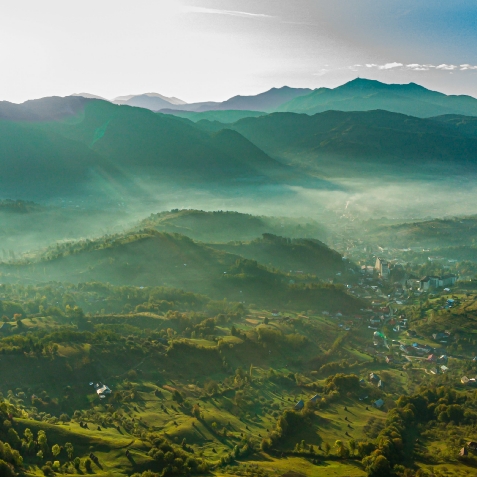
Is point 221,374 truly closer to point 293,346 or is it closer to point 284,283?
point 293,346

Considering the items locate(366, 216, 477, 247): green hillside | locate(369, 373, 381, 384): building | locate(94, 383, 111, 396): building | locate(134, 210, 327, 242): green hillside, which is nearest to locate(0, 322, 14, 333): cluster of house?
locate(94, 383, 111, 396): building

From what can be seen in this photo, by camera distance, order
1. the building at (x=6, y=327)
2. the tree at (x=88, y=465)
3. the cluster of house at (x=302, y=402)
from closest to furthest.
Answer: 1. the tree at (x=88, y=465)
2. the cluster of house at (x=302, y=402)
3. the building at (x=6, y=327)

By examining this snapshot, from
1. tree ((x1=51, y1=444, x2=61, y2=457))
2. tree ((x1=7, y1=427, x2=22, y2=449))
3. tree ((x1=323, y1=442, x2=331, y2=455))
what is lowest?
tree ((x1=323, y1=442, x2=331, y2=455))

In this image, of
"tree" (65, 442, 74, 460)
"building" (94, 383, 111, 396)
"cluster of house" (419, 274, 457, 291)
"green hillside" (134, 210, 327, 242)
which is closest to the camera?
"tree" (65, 442, 74, 460)

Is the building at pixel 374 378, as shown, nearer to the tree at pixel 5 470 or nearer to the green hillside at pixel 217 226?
the tree at pixel 5 470

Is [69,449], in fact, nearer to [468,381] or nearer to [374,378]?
[374,378]

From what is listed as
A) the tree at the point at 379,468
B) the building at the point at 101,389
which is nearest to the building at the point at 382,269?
the tree at the point at 379,468

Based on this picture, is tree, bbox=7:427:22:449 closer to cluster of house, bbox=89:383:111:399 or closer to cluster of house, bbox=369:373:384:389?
cluster of house, bbox=89:383:111:399

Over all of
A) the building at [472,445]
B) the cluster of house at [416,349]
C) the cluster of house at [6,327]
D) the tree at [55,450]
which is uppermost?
the tree at [55,450]

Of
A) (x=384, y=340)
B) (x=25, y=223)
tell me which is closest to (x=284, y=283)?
(x=384, y=340)

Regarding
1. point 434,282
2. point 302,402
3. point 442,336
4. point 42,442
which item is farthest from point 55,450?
point 434,282

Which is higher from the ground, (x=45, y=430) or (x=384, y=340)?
(x=45, y=430)
